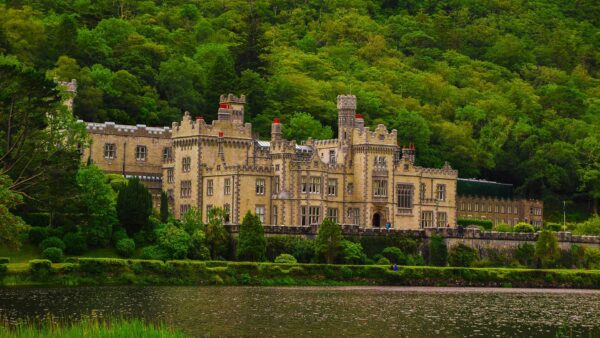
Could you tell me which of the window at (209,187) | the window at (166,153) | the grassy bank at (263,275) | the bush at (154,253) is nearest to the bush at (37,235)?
the grassy bank at (263,275)

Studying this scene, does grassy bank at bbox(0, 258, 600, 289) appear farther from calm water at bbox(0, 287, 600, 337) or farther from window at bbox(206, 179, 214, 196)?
window at bbox(206, 179, 214, 196)

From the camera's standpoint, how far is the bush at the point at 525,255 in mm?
116188

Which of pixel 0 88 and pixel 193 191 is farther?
pixel 193 191

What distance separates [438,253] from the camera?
373ft

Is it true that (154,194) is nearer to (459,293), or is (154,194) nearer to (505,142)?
(459,293)

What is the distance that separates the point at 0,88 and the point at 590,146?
8857cm

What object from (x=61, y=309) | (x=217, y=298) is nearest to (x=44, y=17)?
(x=217, y=298)

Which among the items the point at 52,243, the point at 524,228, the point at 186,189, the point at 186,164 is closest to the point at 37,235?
the point at 52,243

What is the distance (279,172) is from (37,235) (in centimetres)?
2438

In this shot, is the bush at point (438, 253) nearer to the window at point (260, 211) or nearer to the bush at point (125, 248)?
the window at point (260, 211)

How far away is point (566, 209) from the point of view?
15762 cm

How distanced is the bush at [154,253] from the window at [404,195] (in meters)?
28.7

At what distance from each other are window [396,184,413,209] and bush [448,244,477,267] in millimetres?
10297

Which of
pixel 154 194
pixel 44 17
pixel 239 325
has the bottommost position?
pixel 239 325
